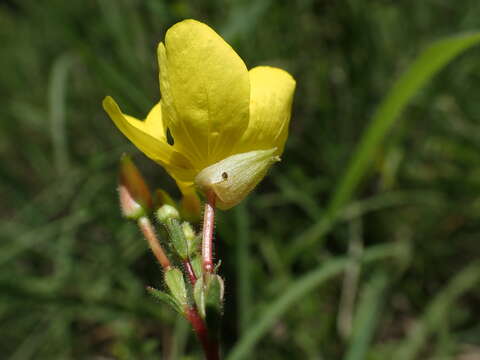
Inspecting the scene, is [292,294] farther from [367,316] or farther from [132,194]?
[132,194]

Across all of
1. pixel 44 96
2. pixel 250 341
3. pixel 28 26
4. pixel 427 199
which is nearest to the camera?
pixel 250 341

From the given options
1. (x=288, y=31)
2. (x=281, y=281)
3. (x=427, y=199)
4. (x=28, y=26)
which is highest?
(x=28, y=26)

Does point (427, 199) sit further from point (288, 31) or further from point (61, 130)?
point (61, 130)

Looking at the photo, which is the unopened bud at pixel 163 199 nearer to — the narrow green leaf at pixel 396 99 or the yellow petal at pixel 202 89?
the yellow petal at pixel 202 89

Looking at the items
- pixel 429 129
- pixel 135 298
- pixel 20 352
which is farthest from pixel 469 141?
pixel 20 352

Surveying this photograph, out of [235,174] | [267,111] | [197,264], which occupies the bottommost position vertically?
[197,264]

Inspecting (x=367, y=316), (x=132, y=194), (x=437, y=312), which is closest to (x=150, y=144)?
(x=132, y=194)

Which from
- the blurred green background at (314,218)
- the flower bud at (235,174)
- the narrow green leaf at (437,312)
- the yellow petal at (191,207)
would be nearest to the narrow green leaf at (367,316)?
the blurred green background at (314,218)
